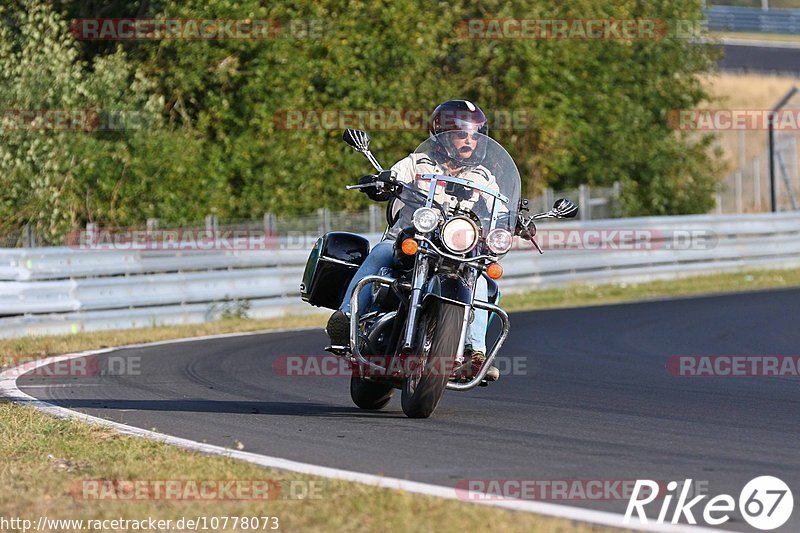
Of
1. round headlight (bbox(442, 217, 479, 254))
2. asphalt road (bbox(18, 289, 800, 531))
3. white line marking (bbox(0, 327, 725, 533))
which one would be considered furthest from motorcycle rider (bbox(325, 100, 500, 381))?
white line marking (bbox(0, 327, 725, 533))

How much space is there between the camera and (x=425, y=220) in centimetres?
775

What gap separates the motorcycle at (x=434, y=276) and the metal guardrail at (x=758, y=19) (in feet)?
191

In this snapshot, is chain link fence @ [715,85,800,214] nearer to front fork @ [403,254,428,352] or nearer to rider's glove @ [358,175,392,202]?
rider's glove @ [358,175,392,202]

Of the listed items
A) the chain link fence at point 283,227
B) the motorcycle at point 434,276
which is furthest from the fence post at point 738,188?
the motorcycle at point 434,276

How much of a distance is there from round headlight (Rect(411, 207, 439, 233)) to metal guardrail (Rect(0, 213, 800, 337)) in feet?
28.8

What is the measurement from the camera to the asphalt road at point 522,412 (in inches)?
251

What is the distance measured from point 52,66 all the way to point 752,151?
80.6ft

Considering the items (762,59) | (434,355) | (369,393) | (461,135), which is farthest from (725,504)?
(762,59)

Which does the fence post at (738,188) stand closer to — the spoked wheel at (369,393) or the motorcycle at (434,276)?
the spoked wheel at (369,393)

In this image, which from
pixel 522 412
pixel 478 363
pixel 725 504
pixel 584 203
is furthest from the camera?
pixel 584 203

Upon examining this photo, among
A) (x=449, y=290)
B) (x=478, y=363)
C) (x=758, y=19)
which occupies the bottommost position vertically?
(x=478, y=363)

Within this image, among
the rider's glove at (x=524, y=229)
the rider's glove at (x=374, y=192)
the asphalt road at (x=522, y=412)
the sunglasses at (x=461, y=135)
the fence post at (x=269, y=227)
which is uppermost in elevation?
the sunglasses at (x=461, y=135)

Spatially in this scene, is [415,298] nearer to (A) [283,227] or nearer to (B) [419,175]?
(B) [419,175]

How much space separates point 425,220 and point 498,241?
41 centimetres
